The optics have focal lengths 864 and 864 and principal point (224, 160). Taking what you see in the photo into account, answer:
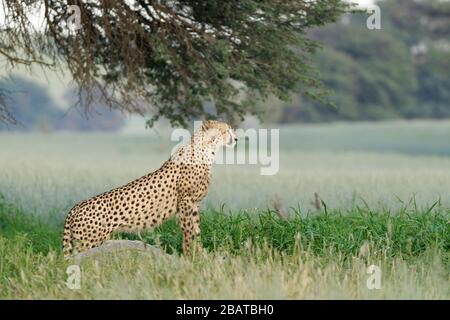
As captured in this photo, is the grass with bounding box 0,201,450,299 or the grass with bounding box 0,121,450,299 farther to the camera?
the grass with bounding box 0,121,450,299

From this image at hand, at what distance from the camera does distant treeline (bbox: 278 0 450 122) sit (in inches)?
1908

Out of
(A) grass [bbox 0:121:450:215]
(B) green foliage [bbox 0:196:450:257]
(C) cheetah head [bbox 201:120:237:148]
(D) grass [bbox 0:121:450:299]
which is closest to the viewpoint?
(D) grass [bbox 0:121:450:299]

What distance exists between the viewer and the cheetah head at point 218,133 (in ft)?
27.1

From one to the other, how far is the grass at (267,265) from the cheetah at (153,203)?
1.13 feet

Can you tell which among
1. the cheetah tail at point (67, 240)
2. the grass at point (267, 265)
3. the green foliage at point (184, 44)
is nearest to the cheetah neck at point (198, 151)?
the grass at point (267, 265)

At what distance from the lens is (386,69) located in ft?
163

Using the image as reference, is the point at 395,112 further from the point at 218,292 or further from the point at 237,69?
the point at 218,292

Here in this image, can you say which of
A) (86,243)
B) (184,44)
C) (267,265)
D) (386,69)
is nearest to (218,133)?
(267,265)

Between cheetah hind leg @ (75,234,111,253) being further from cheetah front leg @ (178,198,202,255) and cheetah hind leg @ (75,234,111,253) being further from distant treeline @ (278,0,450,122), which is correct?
distant treeline @ (278,0,450,122)


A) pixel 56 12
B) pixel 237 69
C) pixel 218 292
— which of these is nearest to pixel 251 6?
pixel 237 69

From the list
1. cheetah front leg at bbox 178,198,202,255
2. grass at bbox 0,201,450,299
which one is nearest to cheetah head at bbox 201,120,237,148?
cheetah front leg at bbox 178,198,202,255

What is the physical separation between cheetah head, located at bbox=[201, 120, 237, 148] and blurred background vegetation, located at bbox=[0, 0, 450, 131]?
37360 millimetres

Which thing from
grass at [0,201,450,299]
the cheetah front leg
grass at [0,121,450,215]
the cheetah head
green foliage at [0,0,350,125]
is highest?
green foliage at [0,0,350,125]
